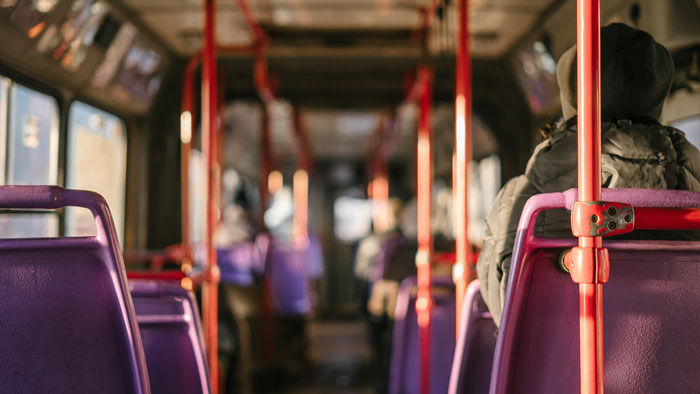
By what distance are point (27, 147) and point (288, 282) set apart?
13.0 feet

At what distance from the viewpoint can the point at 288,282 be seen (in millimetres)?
6680

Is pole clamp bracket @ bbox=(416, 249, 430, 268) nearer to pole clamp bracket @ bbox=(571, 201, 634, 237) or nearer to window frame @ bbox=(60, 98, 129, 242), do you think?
window frame @ bbox=(60, 98, 129, 242)

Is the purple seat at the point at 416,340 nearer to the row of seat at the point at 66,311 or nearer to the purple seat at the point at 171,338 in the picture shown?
the purple seat at the point at 171,338

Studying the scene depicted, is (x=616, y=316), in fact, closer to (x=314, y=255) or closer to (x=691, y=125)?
(x=691, y=125)

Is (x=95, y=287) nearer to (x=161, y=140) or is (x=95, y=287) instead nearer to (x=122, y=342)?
(x=122, y=342)

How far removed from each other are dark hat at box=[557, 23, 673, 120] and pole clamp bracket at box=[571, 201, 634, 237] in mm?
490

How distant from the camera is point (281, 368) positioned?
17.7 ft

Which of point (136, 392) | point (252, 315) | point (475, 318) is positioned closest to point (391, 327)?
point (252, 315)

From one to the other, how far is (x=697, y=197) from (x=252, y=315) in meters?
4.35

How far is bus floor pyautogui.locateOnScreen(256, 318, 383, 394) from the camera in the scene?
484 centimetres

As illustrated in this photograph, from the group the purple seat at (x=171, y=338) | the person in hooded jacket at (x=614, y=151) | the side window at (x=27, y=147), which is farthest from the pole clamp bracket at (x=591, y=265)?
the side window at (x=27, y=147)

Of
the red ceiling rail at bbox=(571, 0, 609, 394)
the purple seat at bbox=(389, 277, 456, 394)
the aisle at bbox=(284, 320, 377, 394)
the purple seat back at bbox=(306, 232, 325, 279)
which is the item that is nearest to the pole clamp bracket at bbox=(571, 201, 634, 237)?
the red ceiling rail at bbox=(571, 0, 609, 394)

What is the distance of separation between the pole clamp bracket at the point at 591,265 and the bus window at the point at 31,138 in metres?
2.66

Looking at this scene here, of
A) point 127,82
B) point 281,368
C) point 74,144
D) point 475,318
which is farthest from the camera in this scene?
point 281,368
